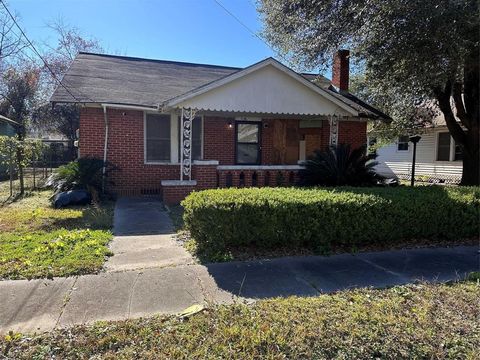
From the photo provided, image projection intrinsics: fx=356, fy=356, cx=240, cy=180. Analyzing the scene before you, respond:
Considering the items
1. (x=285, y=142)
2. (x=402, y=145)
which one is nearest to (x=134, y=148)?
(x=285, y=142)

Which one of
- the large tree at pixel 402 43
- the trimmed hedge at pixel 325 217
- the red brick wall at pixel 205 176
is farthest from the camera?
the red brick wall at pixel 205 176

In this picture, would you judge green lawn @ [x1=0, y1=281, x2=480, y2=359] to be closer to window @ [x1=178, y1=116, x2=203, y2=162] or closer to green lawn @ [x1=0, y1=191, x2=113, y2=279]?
green lawn @ [x1=0, y1=191, x2=113, y2=279]

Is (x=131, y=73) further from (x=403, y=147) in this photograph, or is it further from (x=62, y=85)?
(x=403, y=147)

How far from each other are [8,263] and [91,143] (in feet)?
21.5

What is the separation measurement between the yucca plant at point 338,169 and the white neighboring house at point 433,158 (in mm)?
10426

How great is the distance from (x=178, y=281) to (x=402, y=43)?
7.46 metres

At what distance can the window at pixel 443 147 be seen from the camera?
20281 millimetres

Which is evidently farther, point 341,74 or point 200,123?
point 341,74

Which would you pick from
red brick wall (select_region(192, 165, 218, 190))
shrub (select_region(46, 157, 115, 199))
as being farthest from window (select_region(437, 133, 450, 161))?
shrub (select_region(46, 157, 115, 199))

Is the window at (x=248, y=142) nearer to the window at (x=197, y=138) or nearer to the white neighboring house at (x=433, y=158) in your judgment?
the window at (x=197, y=138)

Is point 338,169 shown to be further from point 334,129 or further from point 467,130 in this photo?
point 467,130

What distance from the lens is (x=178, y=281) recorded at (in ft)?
15.1

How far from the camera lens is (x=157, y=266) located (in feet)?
17.0

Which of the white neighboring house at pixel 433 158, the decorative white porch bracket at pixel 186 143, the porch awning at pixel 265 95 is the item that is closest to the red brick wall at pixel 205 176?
the decorative white porch bracket at pixel 186 143
